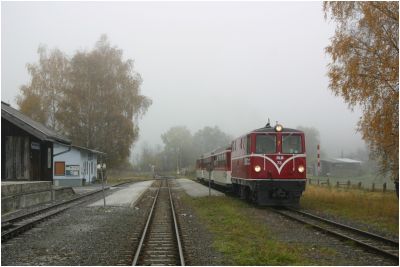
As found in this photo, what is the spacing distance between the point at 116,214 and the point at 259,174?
5.33m

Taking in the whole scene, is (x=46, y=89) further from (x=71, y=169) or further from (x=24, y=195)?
(x=24, y=195)

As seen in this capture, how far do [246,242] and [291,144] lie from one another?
9.09 meters

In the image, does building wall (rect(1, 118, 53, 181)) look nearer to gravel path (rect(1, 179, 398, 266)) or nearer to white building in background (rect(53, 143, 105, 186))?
white building in background (rect(53, 143, 105, 186))

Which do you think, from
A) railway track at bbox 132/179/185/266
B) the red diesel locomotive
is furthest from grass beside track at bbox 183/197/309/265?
the red diesel locomotive

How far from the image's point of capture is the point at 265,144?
62.7 feet

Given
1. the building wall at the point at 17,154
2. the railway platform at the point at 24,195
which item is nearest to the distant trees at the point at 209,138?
the building wall at the point at 17,154

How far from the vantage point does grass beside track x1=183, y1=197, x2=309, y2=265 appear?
343 inches

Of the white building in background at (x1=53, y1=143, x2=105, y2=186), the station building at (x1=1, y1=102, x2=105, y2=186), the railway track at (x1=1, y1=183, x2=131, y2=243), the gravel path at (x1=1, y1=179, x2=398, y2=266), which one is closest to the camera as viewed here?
the gravel path at (x1=1, y1=179, x2=398, y2=266)

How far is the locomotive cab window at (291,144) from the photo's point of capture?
62.6ft

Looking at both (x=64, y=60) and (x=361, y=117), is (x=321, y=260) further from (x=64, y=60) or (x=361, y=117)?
(x=64, y=60)

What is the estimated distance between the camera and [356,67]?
17.8 metres

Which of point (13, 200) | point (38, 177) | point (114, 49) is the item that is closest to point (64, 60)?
point (114, 49)

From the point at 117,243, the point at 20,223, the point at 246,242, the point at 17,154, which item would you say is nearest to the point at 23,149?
the point at 17,154

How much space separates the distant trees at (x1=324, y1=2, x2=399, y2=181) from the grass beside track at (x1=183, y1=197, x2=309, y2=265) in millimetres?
5356
